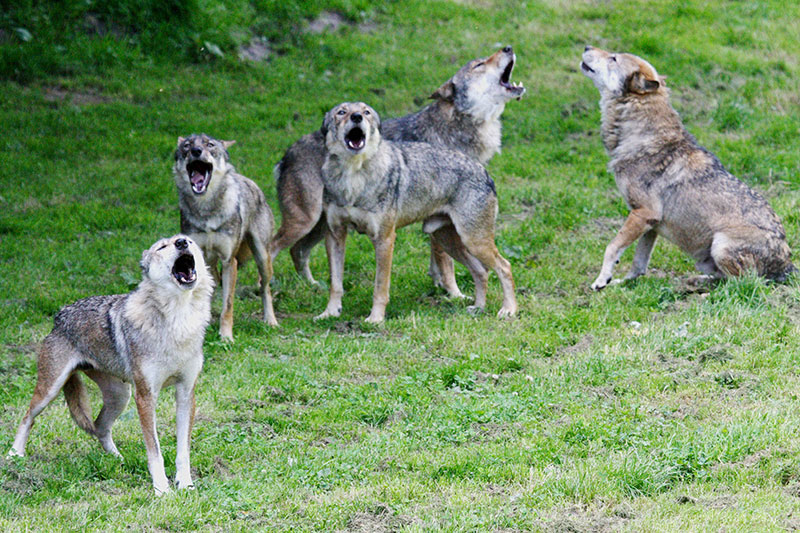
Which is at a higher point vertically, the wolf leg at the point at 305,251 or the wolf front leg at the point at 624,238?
the wolf front leg at the point at 624,238

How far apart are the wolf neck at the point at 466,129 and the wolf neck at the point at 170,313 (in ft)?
17.2

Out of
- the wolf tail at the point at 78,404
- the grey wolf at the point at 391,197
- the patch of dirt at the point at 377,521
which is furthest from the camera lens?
the grey wolf at the point at 391,197

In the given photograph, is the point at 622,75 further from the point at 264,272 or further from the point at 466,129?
the point at 264,272

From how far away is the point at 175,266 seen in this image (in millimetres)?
6320

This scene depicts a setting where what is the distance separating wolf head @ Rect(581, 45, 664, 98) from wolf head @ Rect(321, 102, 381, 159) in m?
2.69

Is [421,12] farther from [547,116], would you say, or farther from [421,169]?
[421,169]

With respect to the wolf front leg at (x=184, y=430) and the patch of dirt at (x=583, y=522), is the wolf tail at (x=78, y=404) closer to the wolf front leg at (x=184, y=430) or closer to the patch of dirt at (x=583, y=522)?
the wolf front leg at (x=184, y=430)

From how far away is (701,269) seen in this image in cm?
1005

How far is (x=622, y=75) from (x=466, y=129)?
5.85ft

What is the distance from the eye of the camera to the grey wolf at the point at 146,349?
243 inches

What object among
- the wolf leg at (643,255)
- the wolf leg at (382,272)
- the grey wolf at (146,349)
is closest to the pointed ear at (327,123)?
the wolf leg at (382,272)

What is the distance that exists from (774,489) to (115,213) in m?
9.10

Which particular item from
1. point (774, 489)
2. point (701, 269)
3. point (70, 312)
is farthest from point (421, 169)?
point (774, 489)

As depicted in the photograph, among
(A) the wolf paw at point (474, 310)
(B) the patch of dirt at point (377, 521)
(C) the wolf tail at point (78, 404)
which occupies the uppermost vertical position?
(B) the patch of dirt at point (377, 521)
